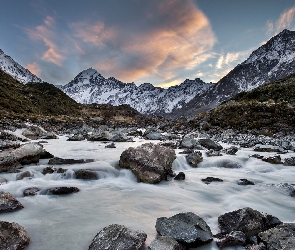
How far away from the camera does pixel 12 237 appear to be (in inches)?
169

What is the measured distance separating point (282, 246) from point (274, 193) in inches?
198

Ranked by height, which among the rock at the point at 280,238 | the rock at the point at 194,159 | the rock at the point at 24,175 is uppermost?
the rock at the point at 194,159

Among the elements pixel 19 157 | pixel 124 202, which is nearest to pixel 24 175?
pixel 19 157

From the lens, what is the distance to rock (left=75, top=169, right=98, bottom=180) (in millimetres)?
9341

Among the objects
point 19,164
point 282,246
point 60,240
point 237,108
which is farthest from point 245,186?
point 237,108

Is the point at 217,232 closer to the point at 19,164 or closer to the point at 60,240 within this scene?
the point at 60,240

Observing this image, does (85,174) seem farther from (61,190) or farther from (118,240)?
(118,240)

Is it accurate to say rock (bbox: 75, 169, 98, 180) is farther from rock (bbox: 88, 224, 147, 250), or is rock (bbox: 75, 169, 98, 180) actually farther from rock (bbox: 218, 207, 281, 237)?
rock (bbox: 218, 207, 281, 237)

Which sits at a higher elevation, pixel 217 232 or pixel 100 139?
pixel 100 139

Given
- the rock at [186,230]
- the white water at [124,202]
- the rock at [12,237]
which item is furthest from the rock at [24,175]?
the rock at [186,230]

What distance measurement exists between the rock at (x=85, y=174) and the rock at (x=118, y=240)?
204 inches

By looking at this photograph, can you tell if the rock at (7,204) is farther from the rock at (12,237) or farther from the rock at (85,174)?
the rock at (85,174)

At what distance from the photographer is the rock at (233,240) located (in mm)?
4480

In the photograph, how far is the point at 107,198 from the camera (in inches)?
299
